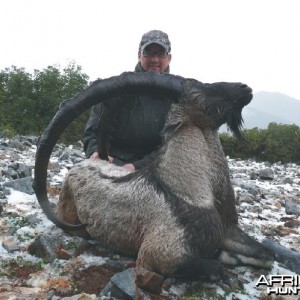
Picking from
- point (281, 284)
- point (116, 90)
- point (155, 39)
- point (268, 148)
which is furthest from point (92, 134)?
point (268, 148)

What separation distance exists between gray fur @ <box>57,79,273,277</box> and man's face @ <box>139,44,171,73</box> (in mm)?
1581

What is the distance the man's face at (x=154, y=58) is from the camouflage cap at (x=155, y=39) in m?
0.07

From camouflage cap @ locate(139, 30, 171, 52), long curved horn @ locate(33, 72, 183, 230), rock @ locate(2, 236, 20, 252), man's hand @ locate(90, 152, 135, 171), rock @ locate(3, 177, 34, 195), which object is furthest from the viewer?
rock @ locate(3, 177, 34, 195)

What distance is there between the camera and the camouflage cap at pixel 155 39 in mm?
5395

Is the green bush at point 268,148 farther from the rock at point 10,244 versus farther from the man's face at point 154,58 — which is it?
the rock at point 10,244

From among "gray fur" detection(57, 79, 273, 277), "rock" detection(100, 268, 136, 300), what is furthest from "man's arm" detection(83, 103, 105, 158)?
"rock" detection(100, 268, 136, 300)

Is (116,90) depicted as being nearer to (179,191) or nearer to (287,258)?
(179,191)

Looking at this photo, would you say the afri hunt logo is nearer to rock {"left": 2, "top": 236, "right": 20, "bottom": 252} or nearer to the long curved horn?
the long curved horn

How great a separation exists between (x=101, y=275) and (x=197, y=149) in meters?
1.37

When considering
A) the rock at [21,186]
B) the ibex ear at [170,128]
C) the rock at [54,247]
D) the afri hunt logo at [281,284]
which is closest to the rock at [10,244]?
the rock at [54,247]

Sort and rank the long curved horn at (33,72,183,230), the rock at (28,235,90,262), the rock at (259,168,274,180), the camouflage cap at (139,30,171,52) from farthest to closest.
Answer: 1. the rock at (259,168,274,180)
2. the camouflage cap at (139,30,171,52)
3. the rock at (28,235,90,262)
4. the long curved horn at (33,72,183,230)

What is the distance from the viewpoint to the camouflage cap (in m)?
5.39

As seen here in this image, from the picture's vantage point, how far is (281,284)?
379cm

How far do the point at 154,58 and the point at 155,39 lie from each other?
28 cm
